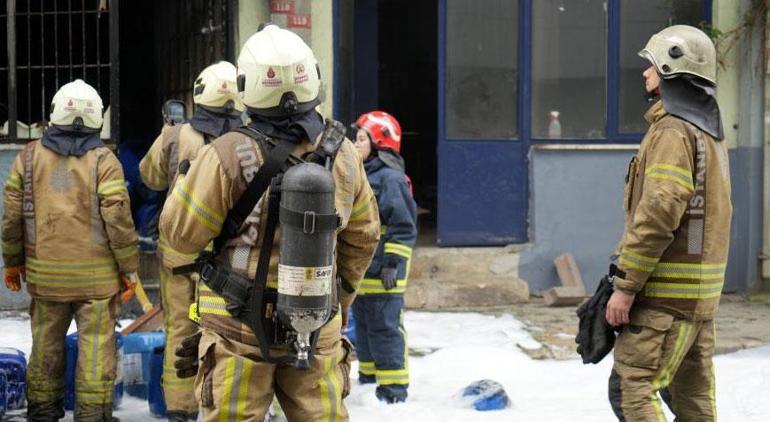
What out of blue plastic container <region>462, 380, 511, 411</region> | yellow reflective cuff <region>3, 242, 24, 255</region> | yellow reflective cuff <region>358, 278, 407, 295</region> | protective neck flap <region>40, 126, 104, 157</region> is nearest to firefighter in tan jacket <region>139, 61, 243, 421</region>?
protective neck flap <region>40, 126, 104, 157</region>

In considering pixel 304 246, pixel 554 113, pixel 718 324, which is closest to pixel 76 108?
pixel 304 246

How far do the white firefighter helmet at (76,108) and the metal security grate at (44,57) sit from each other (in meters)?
2.88

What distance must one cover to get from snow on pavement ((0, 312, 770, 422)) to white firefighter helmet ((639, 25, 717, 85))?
242 centimetres

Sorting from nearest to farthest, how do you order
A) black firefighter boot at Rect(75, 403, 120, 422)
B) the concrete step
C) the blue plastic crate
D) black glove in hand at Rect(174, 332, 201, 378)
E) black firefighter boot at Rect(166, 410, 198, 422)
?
black glove in hand at Rect(174, 332, 201, 378), black firefighter boot at Rect(166, 410, 198, 422), black firefighter boot at Rect(75, 403, 120, 422), the blue plastic crate, the concrete step

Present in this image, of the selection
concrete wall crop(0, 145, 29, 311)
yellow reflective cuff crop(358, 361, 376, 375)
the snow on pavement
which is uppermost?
concrete wall crop(0, 145, 29, 311)

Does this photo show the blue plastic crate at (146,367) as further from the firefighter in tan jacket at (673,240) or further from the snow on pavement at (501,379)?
the firefighter in tan jacket at (673,240)

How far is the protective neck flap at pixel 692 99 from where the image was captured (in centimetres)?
509

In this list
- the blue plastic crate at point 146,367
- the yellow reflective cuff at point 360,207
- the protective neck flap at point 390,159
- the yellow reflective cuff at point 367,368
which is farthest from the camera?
the yellow reflective cuff at point 367,368

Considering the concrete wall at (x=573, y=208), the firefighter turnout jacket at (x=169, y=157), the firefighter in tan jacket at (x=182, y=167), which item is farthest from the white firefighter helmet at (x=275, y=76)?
the concrete wall at (x=573, y=208)

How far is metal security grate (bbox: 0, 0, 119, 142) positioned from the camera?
963 cm

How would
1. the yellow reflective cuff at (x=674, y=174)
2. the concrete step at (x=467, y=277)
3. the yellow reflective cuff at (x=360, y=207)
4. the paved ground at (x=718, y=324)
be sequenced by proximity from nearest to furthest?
the yellow reflective cuff at (x=360, y=207) → the yellow reflective cuff at (x=674, y=174) → the paved ground at (x=718, y=324) → the concrete step at (x=467, y=277)

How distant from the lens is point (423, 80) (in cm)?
1593

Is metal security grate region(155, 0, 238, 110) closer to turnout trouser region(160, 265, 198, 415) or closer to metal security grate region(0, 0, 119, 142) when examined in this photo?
metal security grate region(0, 0, 119, 142)

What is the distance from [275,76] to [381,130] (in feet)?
9.57
